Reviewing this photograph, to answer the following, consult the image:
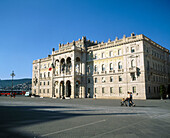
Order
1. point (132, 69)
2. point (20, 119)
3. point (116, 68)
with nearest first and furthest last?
point (20, 119) < point (132, 69) < point (116, 68)

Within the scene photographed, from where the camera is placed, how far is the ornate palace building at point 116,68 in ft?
144

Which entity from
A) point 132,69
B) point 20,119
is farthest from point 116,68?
point 20,119

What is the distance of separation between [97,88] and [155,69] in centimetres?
1834

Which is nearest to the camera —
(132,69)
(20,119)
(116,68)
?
(20,119)

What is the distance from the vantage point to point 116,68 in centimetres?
4875

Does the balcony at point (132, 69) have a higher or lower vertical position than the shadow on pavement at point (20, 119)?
higher

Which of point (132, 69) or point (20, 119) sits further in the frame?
point (132, 69)

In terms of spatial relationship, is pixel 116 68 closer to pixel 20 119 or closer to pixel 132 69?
pixel 132 69

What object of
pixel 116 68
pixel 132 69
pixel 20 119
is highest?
pixel 116 68

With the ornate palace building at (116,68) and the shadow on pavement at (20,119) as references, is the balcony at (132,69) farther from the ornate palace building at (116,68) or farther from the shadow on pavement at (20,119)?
the shadow on pavement at (20,119)

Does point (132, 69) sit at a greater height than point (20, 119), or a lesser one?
greater

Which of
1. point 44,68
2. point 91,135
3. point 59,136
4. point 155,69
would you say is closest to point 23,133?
point 59,136

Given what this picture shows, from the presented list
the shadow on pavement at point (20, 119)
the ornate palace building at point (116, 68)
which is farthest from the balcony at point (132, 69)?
the shadow on pavement at point (20, 119)

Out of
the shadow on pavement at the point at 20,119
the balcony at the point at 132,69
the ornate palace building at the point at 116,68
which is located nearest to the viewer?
the shadow on pavement at the point at 20,119
